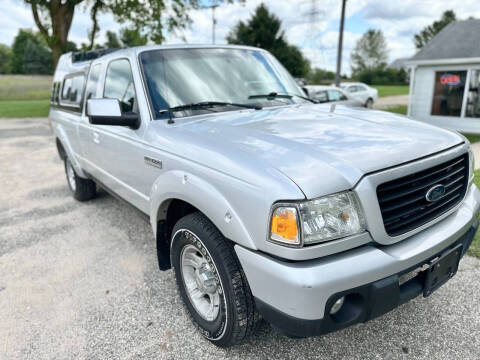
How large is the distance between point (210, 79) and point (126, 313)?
2023mm

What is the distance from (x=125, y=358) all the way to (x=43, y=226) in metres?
2.96

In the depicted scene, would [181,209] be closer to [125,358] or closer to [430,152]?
[125,358]

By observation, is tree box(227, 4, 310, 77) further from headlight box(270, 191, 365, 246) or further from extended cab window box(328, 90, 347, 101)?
headlight box(270, 191, 365, 246)

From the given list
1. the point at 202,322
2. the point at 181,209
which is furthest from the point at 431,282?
the point at 181,209

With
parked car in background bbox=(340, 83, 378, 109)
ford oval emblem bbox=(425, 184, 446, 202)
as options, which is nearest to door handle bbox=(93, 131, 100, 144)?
ford oval emblem bbox=(425, 184, 446, 202)

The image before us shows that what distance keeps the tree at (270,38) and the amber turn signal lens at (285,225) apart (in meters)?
41.4

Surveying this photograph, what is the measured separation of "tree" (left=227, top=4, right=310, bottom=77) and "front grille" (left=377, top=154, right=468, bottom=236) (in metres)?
40.7

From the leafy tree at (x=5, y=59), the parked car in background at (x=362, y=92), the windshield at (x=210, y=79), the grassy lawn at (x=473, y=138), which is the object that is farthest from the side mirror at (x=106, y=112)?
the leafy tree at (x=5, y=59)

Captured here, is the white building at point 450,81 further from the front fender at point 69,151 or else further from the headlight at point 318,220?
the headlight at point 318,220

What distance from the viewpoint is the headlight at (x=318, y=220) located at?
1.71 m

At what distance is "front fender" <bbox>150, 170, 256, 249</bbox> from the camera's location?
188 centimetres

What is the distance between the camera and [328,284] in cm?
166

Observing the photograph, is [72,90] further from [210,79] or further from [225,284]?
[225,284]

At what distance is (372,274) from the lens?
1.75 meters
